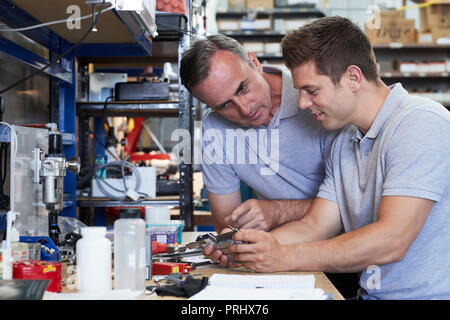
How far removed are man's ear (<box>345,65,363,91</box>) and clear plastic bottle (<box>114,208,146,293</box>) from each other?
2.34ft

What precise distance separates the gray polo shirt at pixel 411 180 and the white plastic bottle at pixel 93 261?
680 mm

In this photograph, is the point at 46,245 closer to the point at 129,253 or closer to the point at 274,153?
the point at 129,253

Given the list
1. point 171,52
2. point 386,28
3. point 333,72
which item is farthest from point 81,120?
point 386,28

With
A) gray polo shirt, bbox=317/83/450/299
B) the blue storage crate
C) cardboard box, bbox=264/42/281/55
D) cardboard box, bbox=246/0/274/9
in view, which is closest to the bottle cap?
the blue storage crate

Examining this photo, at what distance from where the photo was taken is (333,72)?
1.39 metres

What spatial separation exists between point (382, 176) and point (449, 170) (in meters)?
0.17

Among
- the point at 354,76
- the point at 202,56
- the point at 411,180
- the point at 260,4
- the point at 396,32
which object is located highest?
the point at 260,4

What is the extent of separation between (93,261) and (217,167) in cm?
108

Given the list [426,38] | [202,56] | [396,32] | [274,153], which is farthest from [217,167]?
[426,38]

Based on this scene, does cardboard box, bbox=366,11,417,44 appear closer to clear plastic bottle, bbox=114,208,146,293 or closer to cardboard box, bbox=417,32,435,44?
cardboard box, bbox=417,32,435,44

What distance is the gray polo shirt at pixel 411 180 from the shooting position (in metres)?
1.20

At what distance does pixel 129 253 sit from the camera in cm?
105

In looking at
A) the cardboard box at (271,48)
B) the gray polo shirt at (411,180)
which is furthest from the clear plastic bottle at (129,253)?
the cardboard box at (271,48)

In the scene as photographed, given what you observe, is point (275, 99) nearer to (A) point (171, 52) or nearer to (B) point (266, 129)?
(B) point (266, 129)
